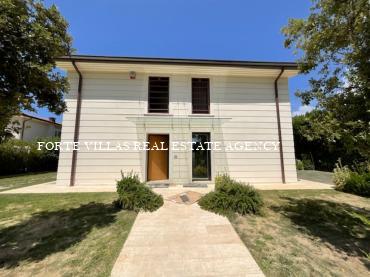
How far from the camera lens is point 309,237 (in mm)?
4152

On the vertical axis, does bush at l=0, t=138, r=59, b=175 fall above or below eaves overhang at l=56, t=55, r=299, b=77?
below

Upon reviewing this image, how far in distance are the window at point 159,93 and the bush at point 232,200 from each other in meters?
5.72

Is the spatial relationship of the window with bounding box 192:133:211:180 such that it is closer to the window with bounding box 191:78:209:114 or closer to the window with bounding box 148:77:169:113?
the window with bounding box 191:78:209:114

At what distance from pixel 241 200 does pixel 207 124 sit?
5305 millimetres

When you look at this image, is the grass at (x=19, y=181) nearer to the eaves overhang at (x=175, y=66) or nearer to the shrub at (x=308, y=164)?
the eaves overhang at (x=175, y=66)

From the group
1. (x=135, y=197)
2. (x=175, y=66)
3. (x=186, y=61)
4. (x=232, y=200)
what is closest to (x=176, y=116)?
(x=175, y=66)

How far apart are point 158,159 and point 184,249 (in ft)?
23.1

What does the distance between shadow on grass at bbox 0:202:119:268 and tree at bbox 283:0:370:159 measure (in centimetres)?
551

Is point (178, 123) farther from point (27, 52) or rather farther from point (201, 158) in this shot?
point (27, 52)

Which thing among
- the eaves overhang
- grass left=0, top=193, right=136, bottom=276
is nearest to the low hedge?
the eaves overhang

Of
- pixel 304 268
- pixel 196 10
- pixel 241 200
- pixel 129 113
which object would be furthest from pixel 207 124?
pixel 304 268

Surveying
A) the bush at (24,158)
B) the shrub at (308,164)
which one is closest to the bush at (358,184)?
the shrub at (308,164)

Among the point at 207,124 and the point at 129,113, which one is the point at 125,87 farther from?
the point at 207,124

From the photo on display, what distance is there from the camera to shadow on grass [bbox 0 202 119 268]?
3.55 meters
